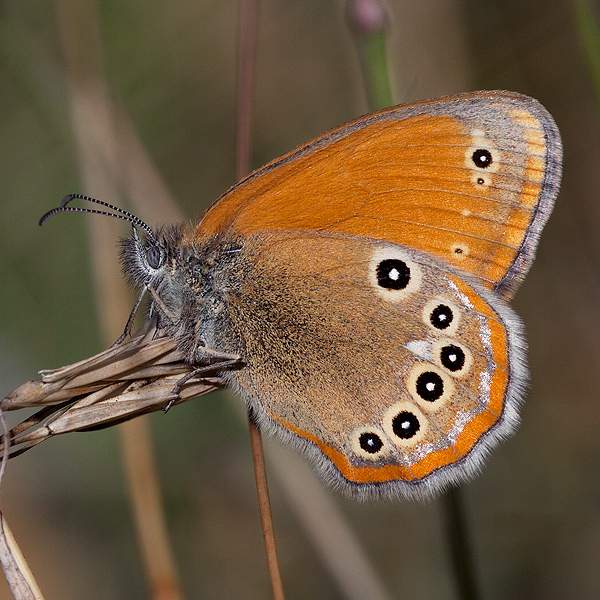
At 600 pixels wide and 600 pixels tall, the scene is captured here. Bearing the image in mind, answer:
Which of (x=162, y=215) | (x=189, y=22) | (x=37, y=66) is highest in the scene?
(x=189, y=22)

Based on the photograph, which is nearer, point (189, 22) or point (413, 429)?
point (413, 429)

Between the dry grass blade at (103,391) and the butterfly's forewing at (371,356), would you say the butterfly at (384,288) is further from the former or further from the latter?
the dry grass blade at (103,391)

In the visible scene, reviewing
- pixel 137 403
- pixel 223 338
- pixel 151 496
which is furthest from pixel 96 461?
pixel 137 403

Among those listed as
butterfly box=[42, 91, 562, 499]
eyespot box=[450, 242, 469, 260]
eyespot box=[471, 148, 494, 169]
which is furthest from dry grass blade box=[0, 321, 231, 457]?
eyespot box=[471, 148, 494, 169]

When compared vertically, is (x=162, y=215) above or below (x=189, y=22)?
below

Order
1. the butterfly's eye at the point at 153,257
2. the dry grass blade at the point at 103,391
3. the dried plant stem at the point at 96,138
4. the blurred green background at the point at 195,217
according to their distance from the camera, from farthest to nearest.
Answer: the blurred green background at the point at 195,217, the dried plant stem at the point at 96,138, the butterfly's eye at the point at 153,257, the dry grass blade at the point at 103,391

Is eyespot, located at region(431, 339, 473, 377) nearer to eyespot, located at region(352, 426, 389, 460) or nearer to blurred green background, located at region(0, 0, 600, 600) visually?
eyespot, located at region(352, 426, 389, 460)

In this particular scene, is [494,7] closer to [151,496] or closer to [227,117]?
[227,117]

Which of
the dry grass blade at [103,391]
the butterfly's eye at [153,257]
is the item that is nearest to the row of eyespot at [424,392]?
the dry grass blade at [103,391]
